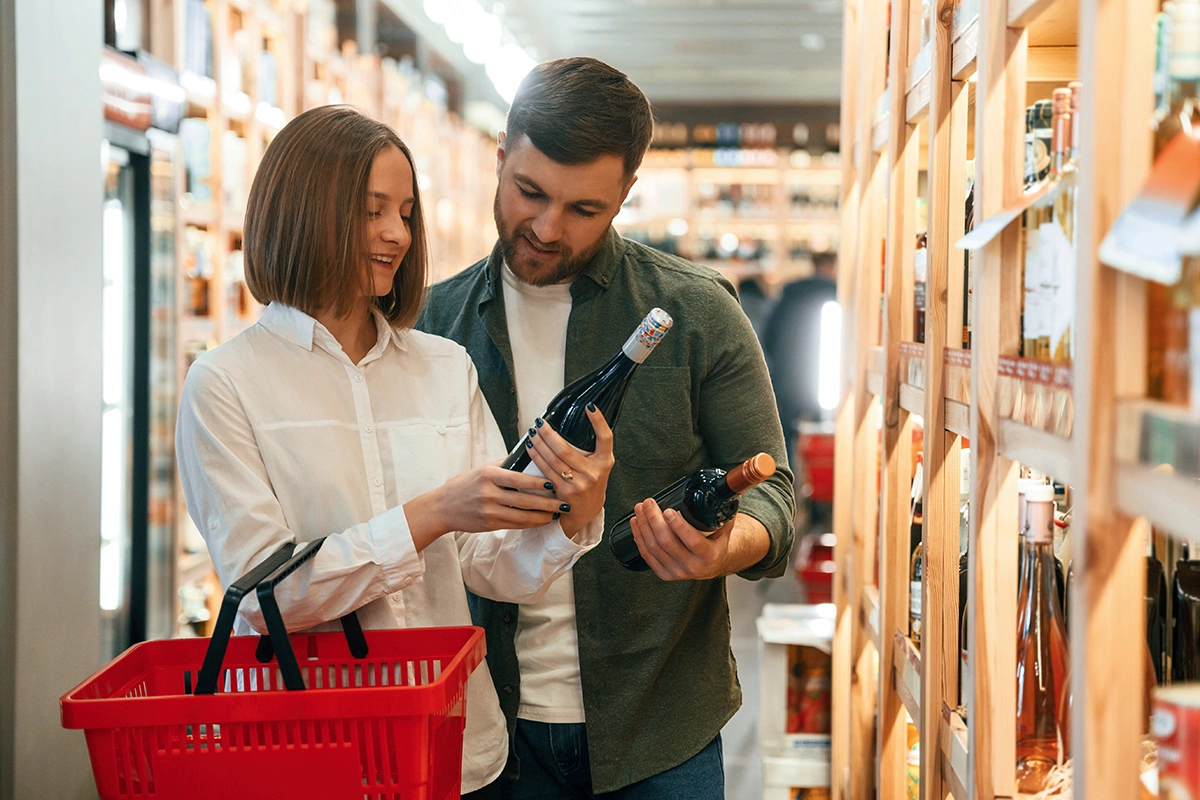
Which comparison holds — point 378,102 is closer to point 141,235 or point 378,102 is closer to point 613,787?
point 141,235

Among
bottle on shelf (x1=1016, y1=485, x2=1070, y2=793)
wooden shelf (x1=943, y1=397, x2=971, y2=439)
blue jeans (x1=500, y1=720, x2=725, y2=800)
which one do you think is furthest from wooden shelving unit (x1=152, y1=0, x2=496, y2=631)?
bottle on shelf (x1=1016, y1=485, x2=1070, y2=793)

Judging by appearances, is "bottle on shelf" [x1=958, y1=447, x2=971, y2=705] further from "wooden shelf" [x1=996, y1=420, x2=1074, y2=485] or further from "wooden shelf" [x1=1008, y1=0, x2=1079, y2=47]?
"wooden shelf" [x1=1008, y1=0, x2=1079, y2=47]

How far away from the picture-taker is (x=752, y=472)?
1399 mm

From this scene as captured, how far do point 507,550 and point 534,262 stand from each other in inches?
19.9

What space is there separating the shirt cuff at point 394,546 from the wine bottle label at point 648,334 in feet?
1.16

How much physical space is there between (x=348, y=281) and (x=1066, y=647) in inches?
43.5

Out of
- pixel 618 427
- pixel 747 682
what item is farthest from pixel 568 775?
pixel 747 682

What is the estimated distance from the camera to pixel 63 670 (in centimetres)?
267

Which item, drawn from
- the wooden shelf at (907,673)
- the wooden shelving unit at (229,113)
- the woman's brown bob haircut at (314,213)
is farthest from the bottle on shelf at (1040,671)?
the wooden shelving unit at (229,113)

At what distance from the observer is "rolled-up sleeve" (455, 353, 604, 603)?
1555 millimetres

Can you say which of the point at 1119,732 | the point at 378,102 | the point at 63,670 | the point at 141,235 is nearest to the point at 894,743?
the point at 1119,732

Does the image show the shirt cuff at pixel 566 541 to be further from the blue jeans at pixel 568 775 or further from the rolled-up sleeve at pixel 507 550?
the blue jeans at pixel 568 775

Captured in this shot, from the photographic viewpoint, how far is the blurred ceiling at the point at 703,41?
9148 mm

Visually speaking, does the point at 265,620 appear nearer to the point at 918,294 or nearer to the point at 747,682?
the point at 918,294
